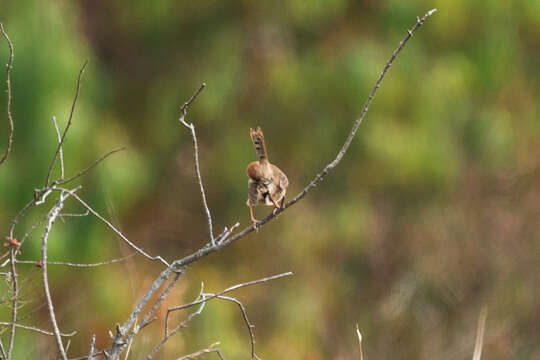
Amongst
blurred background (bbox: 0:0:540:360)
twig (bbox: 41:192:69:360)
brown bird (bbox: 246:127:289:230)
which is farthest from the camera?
blurred background (bbox: 0:0:540:360)

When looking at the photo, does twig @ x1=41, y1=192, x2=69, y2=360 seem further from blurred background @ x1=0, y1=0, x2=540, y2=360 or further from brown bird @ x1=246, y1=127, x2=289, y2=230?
blurred background @ x1=0, y1=0, x2=540, y2=360

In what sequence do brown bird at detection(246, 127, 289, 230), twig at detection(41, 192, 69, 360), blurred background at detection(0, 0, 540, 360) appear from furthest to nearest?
blurred background at detection(0, 0, 540, 360) < brown bird at detection(246, 127, 289, 230) < twig at detection(41, 192, 69, 360)

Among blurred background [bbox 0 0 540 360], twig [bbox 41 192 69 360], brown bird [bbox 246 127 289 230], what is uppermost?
blurred background [bbox 0 0 540 360]

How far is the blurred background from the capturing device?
7.38 meters

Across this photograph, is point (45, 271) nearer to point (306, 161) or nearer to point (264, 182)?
point (264, 182)

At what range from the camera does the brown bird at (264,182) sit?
282 cm

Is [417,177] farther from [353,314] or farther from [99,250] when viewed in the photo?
[99,250]

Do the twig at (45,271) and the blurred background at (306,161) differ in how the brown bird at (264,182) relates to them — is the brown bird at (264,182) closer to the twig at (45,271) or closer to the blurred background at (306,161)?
the twig at (45,271)

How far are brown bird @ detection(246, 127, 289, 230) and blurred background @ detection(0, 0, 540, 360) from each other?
14.1 feet

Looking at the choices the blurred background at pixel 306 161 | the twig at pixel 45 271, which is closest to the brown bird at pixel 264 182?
the twig at pixel 45 271

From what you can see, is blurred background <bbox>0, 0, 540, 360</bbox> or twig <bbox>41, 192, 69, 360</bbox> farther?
blurred background <bbox>0, 0, 540, 360</bbox>

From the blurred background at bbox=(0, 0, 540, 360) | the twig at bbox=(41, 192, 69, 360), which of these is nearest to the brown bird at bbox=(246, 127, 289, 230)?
the twig at bbox=(41, 192, 69, 360)

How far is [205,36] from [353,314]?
105 inches

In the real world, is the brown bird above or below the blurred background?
below
